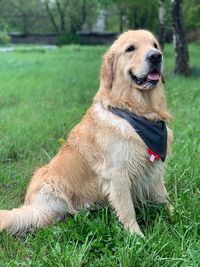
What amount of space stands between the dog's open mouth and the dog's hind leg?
3.88 feet

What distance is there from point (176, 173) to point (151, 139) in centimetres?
101

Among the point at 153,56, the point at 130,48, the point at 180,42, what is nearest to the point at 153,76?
the point at 153,56

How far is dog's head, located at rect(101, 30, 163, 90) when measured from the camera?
369cm

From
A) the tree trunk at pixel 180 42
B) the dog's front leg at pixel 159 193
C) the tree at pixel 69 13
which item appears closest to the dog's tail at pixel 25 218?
the dog's front leg at pixel 159 193

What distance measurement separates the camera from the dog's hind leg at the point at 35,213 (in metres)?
3.75

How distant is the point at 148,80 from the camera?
12.3 feet

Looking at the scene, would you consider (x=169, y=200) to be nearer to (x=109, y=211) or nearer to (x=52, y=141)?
(x=109, y=211)

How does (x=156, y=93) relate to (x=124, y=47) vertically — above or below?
below

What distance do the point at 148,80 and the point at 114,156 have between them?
0.67 m

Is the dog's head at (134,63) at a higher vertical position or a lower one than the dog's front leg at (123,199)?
higher

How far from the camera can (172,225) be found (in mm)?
3598

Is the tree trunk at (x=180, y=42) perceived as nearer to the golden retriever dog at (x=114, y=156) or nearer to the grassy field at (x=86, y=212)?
the grassy field at (x=86, y=212)

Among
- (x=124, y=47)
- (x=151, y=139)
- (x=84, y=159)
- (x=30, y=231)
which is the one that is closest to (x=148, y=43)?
(x=124, y=47)

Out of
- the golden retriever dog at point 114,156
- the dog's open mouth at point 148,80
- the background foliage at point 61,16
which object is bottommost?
the background foliage at point 61,16
